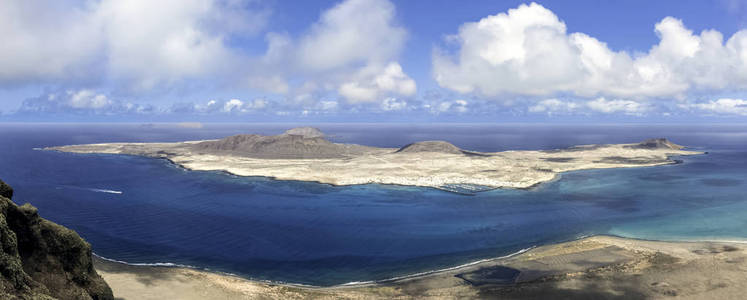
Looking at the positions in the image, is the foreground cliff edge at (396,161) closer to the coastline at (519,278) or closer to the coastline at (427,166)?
the coastline at (427,166)

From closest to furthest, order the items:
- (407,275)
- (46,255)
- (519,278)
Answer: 1. (46,255)
2. (519,278)
3. (407,275)

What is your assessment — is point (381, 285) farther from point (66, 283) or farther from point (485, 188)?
point (485, 188)

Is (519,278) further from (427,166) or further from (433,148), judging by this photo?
(433,148)

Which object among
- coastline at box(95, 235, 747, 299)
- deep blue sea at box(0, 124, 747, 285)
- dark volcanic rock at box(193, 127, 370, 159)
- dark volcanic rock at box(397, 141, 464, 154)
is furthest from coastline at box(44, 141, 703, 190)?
coastline at box(95, 235, 747, 299)

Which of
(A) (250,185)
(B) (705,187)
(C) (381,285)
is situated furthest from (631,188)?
(A) (250,185)

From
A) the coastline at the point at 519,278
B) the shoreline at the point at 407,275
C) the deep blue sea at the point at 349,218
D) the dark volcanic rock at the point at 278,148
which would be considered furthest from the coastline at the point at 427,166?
the coastline at the point at 519,278

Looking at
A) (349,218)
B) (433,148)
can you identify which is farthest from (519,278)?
(433,148)
